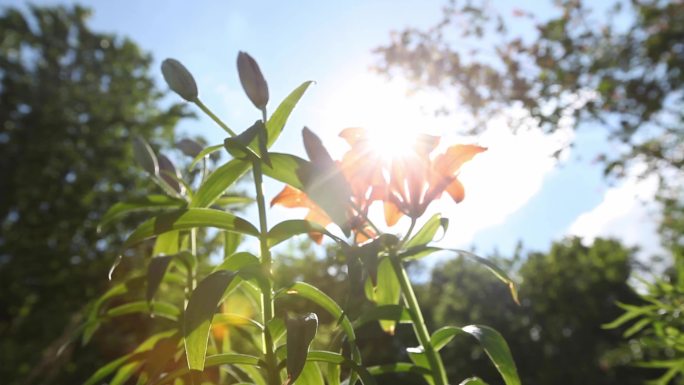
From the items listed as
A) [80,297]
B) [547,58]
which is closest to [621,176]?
[547,58]

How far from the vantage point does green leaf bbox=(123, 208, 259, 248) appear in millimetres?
566

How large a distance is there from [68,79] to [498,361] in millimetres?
12161

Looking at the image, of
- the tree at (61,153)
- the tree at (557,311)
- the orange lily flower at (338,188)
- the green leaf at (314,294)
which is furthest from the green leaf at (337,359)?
the tree at (557,311)

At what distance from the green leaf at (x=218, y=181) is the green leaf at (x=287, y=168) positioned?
0.04m

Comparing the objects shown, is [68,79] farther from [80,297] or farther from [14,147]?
[80,297]

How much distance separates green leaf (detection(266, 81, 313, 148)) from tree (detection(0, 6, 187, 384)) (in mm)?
7104

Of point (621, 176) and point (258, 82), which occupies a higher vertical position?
point (621, 176)

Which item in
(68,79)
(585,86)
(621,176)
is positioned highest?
(68,79)

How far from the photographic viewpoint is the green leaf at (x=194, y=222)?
0.57 metres

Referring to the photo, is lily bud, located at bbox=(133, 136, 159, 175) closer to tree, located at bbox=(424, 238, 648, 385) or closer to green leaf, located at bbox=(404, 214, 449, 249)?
green leaf, located at bbox=(404, 214, 449, 249)

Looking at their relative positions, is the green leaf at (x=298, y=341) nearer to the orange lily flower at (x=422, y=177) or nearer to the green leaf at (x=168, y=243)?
the orange lily flower at (x=422, y=177)

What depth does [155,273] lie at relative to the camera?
603mm

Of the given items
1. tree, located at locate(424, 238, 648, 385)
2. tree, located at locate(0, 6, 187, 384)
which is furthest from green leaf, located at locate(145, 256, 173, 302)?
tree, located at locate(424, 238, 648, 385)

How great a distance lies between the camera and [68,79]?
10.9 metres
